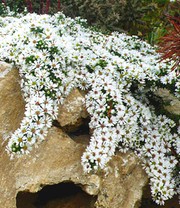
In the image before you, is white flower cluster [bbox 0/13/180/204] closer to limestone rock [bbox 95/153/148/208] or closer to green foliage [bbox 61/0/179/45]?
limestone rock [bbox 95/153/148/208]

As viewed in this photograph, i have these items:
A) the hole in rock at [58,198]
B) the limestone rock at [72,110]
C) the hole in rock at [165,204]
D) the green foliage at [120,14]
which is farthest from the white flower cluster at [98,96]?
the green foliage at [120,14]

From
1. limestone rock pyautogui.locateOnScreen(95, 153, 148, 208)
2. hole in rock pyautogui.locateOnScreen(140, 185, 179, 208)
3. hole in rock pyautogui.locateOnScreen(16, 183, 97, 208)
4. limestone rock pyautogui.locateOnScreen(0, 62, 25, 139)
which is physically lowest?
hole in rock pyautogui.locateOnScreen(140, 185, 179, 208)

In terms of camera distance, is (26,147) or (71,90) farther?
(71,90)

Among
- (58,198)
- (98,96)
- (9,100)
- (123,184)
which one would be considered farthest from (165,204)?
(9,100)

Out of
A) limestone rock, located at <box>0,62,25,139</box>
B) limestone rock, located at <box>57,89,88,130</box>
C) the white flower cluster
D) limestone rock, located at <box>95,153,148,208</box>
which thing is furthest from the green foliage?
limestone rock, located at <box>95,153,148,208</box>

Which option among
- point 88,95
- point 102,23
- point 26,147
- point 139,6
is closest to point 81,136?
point 88,95

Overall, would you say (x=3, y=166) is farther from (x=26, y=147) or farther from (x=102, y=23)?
(x=102, y=23)

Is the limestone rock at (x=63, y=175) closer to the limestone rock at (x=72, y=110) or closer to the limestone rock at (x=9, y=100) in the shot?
the limestone rock at (x=72, y=110)
